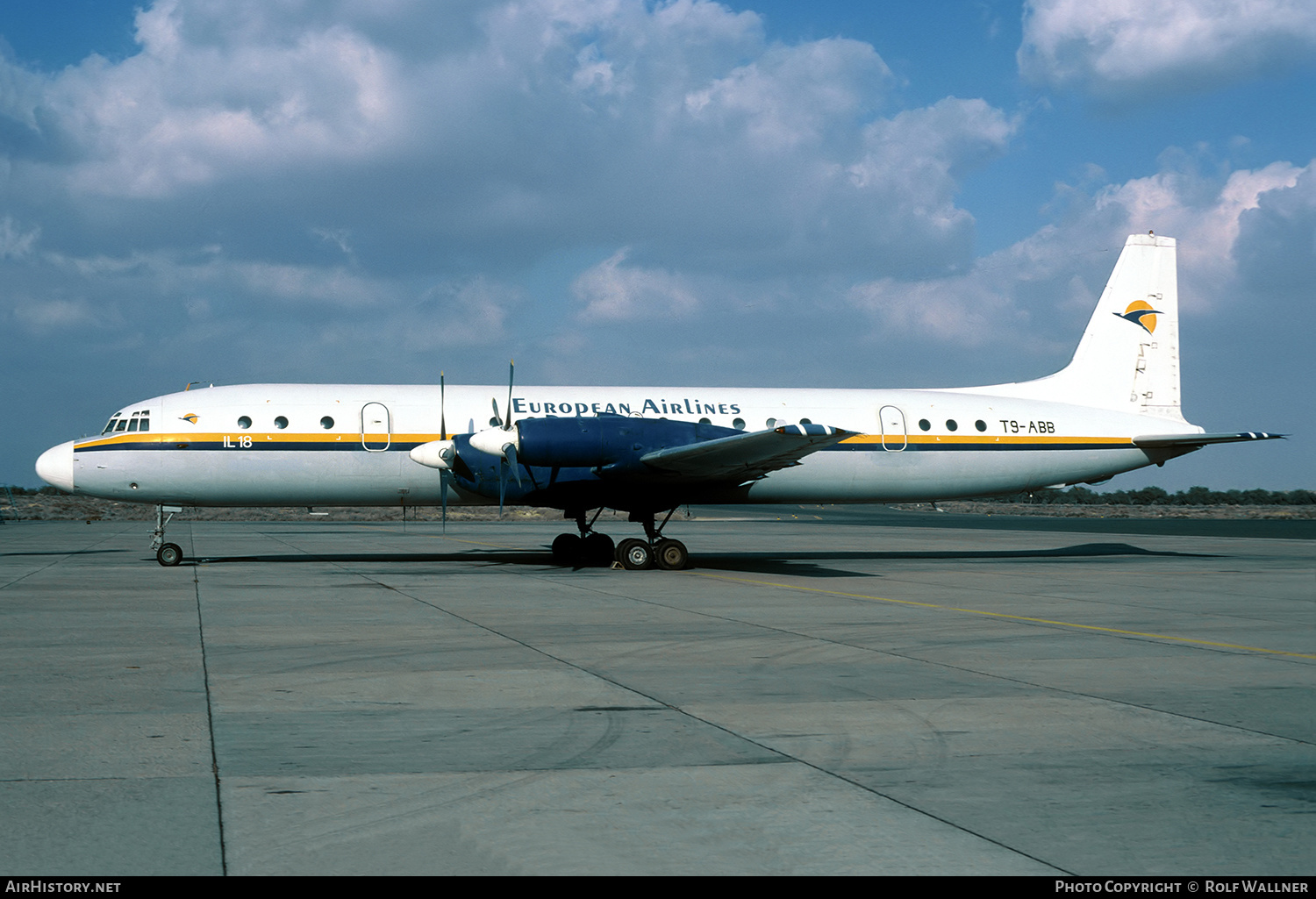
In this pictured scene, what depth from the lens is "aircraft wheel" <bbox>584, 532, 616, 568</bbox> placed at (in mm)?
23891

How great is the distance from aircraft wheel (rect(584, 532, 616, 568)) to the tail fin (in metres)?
11.1

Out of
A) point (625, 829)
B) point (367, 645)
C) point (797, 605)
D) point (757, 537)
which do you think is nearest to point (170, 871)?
point (625, 829)

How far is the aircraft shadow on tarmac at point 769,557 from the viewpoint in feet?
76.2

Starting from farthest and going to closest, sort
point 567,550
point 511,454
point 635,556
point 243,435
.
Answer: point 567,550 → point 243,435 → point 635,556 → point 511,454

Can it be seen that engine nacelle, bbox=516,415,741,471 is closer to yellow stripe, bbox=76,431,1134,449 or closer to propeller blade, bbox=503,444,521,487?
propeller blade, bbox=503,444,521,487

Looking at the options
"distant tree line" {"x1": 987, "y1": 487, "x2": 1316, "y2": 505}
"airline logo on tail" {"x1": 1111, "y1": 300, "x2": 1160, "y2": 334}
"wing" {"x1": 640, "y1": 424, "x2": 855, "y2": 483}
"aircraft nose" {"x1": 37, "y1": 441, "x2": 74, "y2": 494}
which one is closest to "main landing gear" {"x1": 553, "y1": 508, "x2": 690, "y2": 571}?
"wing" {"x1": 640, "y1": 424, "x2": 855, "y2": 483}

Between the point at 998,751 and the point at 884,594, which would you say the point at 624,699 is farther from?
the point at 884,594

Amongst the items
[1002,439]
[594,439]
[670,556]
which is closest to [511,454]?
[594,439]

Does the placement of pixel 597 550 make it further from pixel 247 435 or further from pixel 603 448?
pixel 247 435

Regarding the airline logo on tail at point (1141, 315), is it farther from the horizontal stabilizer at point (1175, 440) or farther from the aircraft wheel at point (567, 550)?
the aircraft wheel at point (567, 550)

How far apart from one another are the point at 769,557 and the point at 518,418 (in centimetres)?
757

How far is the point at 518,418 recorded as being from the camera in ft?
77.8

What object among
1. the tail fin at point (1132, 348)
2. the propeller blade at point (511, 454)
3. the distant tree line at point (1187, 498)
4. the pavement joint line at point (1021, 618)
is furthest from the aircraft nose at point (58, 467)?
the distant tree line at point (1187, 498)
